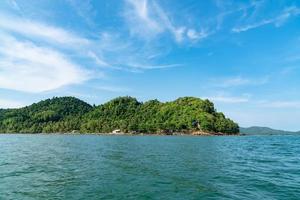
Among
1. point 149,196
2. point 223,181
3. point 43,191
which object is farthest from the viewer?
point 223,181

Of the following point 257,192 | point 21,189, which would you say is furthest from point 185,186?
point 21,189

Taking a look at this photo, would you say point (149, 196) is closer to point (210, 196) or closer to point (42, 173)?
point (210, 196)

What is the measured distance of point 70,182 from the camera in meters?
30.5

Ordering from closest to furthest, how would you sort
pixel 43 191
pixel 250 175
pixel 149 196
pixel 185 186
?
pixel 149 196 < pixel 43 191 < pixel 185 186 < pixel 250 175

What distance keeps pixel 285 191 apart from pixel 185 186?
28.2 ft

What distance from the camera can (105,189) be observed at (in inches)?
1086

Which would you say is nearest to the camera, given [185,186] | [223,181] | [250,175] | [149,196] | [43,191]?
[149,196]

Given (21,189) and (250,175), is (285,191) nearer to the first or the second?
(250,175)

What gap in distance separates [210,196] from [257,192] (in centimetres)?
462

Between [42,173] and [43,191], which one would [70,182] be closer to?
[43,191]

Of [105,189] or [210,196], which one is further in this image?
[105,189]

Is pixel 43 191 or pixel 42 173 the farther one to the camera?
pixel 42 173

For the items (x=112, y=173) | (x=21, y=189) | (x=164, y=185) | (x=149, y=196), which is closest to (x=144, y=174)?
(x=112, y=173)

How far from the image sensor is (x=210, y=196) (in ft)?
83.4
